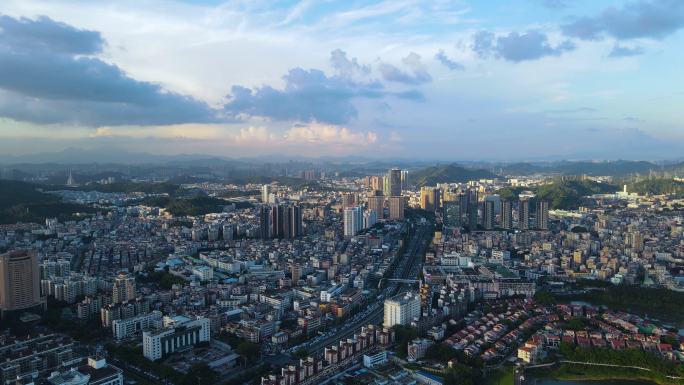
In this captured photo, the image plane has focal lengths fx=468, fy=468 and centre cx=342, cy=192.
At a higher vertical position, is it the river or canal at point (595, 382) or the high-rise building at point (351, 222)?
the high-rise building at point (351, 222)

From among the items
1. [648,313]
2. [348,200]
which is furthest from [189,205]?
[648,313]

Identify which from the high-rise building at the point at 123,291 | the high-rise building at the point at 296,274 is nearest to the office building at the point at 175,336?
the high-rise building at the point at 123,291

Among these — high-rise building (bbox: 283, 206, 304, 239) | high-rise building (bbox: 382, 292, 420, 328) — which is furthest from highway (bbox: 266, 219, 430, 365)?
high-rise building (bbox: 283, 206, 304, 239)

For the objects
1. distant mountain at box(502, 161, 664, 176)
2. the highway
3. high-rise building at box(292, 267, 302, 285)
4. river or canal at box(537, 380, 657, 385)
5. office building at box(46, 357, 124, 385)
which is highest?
distant mountain at box(502, 161, 664, 176)

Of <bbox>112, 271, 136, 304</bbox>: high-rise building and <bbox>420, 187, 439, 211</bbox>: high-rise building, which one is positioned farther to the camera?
<bbox>420, 187, 439, 211</bbox>: high-rise building

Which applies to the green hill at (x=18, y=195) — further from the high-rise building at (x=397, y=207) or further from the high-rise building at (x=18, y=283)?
the high-rise building at (x=397, y=207)

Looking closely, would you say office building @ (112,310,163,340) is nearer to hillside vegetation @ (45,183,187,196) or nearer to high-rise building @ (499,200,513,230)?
high-rise building @ (499,200,513,230)

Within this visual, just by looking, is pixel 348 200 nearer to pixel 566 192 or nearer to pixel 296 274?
pixel 296 274
